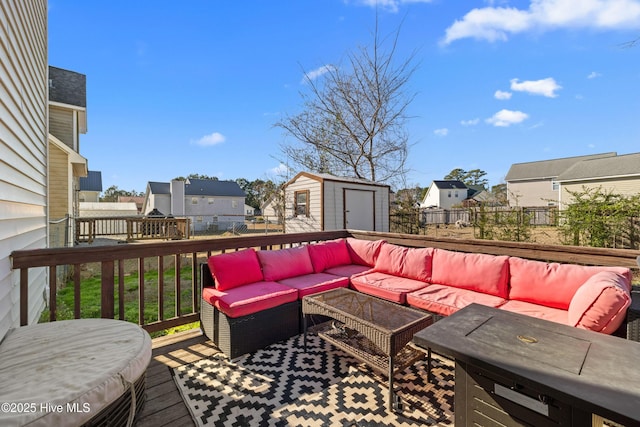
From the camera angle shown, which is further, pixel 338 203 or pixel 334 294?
pixel 338 203

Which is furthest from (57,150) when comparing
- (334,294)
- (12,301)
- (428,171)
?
(428,171)

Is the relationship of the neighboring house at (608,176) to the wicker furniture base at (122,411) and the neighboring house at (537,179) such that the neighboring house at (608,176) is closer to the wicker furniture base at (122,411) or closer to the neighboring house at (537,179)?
the neighboring house at (537,179)

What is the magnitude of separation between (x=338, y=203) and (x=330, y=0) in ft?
18.1

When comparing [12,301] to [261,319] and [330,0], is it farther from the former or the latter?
[330,0]

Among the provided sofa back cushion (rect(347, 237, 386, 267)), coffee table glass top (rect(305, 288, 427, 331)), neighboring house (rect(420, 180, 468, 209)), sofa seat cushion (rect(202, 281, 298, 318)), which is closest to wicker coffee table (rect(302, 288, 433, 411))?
coffee table glass top (rect(305, 288, 427, 331))

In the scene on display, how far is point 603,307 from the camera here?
6.00ft

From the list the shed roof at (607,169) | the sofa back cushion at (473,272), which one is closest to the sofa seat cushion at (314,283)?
the sofa back cushion at (473,272)

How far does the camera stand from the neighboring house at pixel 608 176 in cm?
1230

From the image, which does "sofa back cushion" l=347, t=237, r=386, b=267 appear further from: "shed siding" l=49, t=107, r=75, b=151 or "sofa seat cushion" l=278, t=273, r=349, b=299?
"shed siding" l=49, t=107, r=75, b=151

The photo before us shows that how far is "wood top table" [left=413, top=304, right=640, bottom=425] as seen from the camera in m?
0.99

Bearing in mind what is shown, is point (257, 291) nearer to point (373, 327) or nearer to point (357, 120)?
point (373, 327)

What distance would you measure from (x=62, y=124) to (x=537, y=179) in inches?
1118

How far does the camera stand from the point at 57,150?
7391mm

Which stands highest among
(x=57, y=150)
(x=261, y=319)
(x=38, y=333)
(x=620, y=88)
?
(x=620, y=88)
